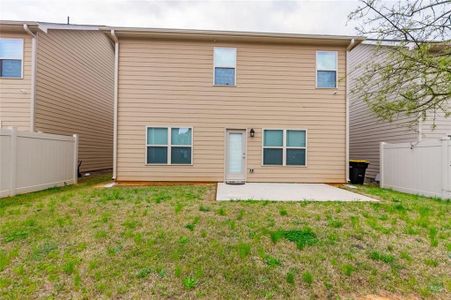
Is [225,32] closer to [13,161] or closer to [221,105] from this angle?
[221,105]

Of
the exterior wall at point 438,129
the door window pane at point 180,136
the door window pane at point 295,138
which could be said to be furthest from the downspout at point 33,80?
the exterior wall at point 438,129

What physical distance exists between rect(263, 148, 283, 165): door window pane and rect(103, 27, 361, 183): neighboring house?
36mm

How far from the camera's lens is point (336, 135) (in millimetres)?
9555

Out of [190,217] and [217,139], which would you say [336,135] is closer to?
[217,139]

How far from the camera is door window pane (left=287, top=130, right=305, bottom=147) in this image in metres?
9.49

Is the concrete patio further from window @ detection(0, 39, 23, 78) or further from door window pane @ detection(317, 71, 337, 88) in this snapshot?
window @ detection(0, 39, 23, 78)

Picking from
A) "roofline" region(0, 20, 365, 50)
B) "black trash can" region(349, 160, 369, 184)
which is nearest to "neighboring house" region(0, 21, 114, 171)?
"roofline" region(0, 20, 365, 50)

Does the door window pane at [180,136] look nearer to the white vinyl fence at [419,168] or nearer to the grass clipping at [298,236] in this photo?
the grass clipping at [298,236]

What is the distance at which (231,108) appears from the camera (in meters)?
9.40

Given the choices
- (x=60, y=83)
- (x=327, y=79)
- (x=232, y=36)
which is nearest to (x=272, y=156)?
(x=327, y=79)

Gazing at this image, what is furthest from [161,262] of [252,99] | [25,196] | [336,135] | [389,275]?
[336,135]

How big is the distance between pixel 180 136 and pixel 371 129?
8789 millimetres

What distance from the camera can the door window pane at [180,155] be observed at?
30.4 ft

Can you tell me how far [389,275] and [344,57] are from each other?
8.41m
